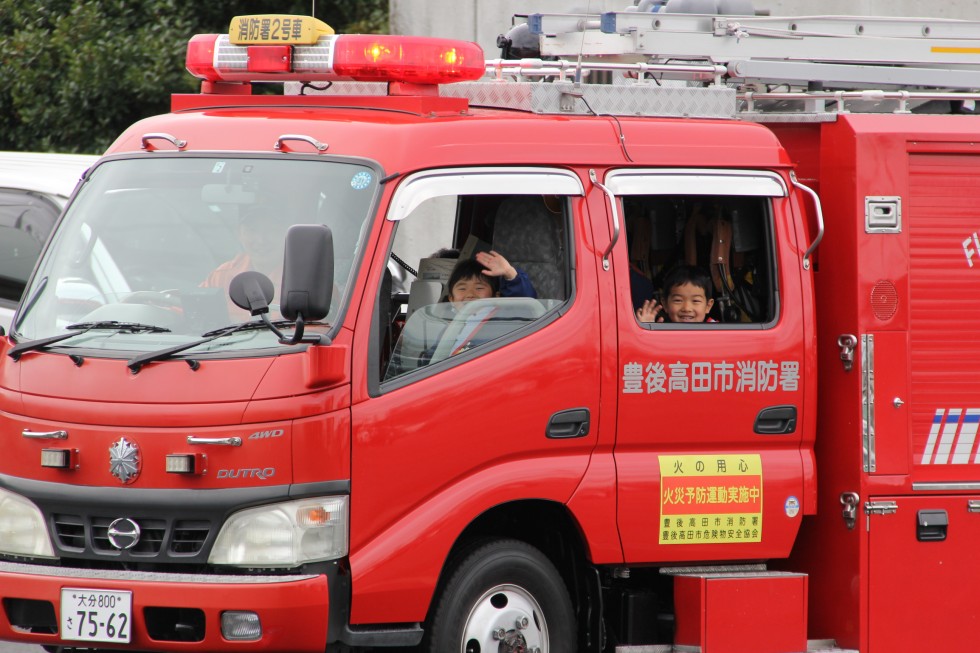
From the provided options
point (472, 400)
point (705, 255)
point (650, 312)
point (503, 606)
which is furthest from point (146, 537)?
point (705, 255)

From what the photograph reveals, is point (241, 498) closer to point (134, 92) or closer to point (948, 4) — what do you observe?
point (134, 92)

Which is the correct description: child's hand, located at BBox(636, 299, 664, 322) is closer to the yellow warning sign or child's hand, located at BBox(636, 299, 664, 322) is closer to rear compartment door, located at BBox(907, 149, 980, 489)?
the yellow warning sign

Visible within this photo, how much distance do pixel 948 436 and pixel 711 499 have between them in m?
1.20

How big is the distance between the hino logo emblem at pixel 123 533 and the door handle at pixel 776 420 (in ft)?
8.37

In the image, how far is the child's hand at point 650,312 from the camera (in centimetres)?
618

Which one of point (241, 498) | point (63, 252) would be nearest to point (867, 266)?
point (241, 498)

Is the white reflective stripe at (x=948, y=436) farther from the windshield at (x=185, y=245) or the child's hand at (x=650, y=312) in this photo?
the windshield at (x=185, y=245)

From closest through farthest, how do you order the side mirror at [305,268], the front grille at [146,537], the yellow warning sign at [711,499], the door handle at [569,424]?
the side mirror at [305,268], the front grille at [146,537], the door handle at [569,424], the yellow warning sign at [711,499]

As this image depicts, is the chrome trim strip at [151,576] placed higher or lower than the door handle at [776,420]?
lower

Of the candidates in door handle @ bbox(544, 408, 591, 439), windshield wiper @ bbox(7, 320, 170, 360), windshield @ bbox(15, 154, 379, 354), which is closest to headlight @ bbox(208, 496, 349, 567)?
windshield @ bbox(15, 154, 379, 354)

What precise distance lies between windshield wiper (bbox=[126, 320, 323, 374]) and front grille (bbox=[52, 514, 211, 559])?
1.82 ft

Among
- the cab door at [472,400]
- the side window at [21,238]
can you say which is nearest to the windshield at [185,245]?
the cab door at [472,400]

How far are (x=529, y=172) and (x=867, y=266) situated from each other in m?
Answer: 1.56

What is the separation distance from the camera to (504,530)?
5977 millimetres
